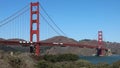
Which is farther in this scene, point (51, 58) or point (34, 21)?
point (34, 21)

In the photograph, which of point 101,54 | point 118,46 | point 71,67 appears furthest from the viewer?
point 118,46

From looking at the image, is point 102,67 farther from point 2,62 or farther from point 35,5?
point 35,5

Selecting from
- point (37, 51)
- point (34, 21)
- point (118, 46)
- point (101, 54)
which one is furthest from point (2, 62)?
point (118, 46)

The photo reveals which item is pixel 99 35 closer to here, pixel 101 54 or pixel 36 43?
pixel 101 54

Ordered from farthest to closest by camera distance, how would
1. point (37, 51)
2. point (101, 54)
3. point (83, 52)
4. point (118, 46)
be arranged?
1. point (118, 46)
2. point (83, 52)
3. point (101, 54)
4. point (37, 51)

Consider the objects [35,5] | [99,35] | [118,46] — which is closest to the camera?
[35,5]

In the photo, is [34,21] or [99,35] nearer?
[34,21]

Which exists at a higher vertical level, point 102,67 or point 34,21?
point 34,21

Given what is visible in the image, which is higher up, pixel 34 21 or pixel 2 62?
pixel 34 21

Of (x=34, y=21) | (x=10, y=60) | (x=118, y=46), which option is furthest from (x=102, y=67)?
(x=118, y=46)
